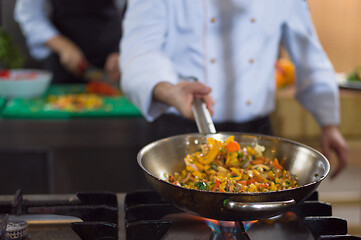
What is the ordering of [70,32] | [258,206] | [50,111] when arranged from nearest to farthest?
1. [258,206]
2. [50,111]
3. [70,32]

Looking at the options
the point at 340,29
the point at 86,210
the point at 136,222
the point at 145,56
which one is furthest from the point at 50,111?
the point at 340,29

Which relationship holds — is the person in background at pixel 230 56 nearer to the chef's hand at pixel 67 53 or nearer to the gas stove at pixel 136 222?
the gas stove at pixel 136 222

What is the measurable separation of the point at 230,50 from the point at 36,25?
1.43 meters

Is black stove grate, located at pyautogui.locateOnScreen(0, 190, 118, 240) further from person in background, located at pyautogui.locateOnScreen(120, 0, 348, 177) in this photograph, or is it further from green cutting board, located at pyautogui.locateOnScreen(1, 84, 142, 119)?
green cutting board, located at pyautogui.locateOnScreen(1, 84, 142, 119)

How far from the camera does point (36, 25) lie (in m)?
2.58

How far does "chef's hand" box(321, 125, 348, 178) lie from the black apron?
1.64 metres

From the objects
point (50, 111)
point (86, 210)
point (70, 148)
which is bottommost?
point (70, 148)

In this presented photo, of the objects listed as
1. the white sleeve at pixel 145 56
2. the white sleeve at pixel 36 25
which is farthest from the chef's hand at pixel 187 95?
the white sleeve at pixel 36 25

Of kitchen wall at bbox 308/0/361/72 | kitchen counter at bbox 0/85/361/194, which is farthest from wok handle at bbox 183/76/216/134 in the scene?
kitchen wall at bbox 308/0/361/72

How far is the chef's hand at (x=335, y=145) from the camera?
1.49 metres

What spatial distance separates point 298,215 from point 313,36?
2.66 ft

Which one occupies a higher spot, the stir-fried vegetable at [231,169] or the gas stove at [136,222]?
the stir-fried vegetable at [231,169]

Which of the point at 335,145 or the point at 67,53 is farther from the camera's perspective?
the point at 67,53

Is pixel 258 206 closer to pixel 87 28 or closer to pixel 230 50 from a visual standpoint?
pixel 230 50
